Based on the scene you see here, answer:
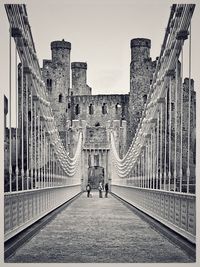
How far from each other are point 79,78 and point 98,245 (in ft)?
150

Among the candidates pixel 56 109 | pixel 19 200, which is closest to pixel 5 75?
pixel 19 200

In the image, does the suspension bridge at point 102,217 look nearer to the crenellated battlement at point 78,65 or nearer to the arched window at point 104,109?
the arched window at point 104,109

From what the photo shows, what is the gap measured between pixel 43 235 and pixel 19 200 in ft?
3.16

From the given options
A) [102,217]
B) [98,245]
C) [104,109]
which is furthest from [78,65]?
[98,245]

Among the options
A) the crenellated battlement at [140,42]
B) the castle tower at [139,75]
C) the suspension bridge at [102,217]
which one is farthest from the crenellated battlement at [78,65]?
the suspension bridge at [102,217]

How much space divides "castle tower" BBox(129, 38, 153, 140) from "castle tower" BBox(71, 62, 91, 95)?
→ 9760 mm

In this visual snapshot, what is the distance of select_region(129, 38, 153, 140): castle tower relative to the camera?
1668 inches

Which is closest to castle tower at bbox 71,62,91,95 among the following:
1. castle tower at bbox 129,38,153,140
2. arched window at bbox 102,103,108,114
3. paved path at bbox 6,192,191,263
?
arched window at bbox 102,103,108,114

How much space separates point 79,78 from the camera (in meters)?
52.1

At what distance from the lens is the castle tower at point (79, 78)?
52094 mm

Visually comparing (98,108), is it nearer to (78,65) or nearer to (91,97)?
(91,97)

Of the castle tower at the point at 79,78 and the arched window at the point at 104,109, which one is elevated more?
the castle tower at the point at 79,78

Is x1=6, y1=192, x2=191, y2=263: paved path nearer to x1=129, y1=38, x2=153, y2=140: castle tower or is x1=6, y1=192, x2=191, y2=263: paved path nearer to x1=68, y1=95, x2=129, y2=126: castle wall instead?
x1=129, y1=38, x2=153, y2=140: castle tower

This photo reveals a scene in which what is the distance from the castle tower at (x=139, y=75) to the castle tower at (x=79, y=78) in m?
9.76
